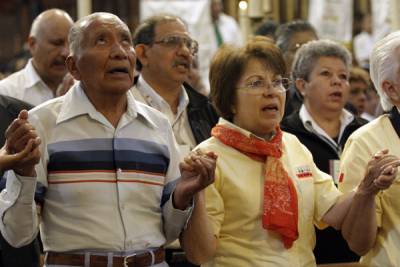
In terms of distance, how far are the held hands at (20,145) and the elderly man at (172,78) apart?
153 cm

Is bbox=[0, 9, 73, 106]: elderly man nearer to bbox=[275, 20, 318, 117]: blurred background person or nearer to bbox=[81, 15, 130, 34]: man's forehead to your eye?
bbox=[275, 20, 318, 117]: blurred background person

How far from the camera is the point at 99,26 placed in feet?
10.8

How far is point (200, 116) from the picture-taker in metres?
4.57

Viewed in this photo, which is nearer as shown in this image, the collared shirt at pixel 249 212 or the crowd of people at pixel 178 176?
the crowd of people at pixel 178 176

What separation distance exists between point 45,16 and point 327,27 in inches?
129

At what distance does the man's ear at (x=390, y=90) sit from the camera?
3.69 metres

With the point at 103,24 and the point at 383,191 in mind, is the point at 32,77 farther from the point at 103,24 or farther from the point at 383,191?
the point at 383,191

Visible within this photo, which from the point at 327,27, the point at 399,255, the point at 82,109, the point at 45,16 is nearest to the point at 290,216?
the point at 399,255

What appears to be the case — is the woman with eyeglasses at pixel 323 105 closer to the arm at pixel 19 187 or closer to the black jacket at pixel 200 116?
Result: the black jacket at pixel 200 116

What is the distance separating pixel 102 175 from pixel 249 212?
1.89ft

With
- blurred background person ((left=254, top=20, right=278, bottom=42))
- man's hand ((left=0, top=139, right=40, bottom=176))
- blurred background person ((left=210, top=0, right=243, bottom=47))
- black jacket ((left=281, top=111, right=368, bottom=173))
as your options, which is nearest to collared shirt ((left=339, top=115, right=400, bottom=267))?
black jacket ((left=281, top=111, right=368, bottom=173))

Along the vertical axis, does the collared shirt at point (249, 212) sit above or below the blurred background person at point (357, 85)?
above

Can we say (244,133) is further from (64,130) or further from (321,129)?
(321,129)

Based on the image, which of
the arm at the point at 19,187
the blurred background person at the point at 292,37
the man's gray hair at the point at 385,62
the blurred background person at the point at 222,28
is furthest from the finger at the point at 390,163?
the blurred background person at the point at 222,28
